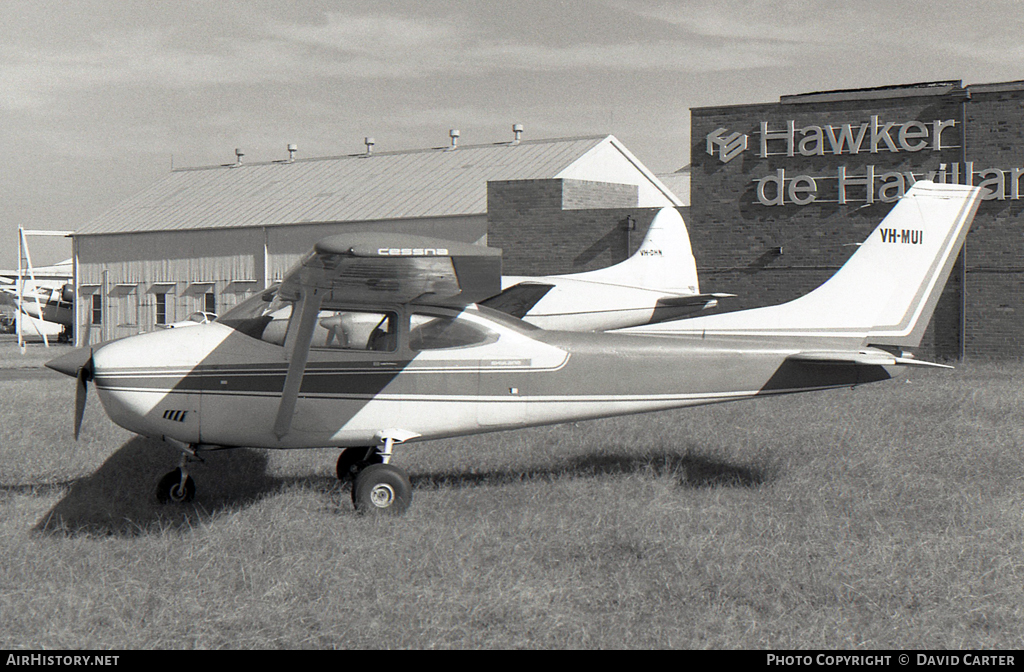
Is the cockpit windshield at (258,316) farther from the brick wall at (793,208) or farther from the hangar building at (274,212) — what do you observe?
the hangar building at (274,212)

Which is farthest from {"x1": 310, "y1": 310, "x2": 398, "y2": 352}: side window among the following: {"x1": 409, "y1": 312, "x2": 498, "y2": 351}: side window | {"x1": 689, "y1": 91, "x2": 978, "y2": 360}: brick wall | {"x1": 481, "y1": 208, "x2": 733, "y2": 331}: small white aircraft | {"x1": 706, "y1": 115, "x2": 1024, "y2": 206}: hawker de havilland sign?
{"x1": 706, "y1": 115, "x2": 1024, "y2": 206}: hawker de havilland sign

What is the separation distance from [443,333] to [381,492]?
51.7 inches

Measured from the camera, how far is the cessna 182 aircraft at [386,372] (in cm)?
664

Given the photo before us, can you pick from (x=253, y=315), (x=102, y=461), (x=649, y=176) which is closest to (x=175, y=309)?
(x=649, y=176)

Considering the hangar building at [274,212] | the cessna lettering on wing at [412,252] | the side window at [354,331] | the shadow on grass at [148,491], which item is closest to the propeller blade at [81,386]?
the shadow on grass at [148,491]

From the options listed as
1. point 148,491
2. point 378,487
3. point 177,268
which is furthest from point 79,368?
point 177,268

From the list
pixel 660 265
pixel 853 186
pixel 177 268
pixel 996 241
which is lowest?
pixel 660 265

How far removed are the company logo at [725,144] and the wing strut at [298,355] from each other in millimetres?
16868

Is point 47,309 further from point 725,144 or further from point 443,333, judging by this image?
point 443,333

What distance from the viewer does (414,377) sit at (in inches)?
278

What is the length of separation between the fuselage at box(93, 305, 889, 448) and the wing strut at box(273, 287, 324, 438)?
0.10m

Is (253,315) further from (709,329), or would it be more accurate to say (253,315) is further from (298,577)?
(709,329)

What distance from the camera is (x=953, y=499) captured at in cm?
687

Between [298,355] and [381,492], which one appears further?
[381,492]
